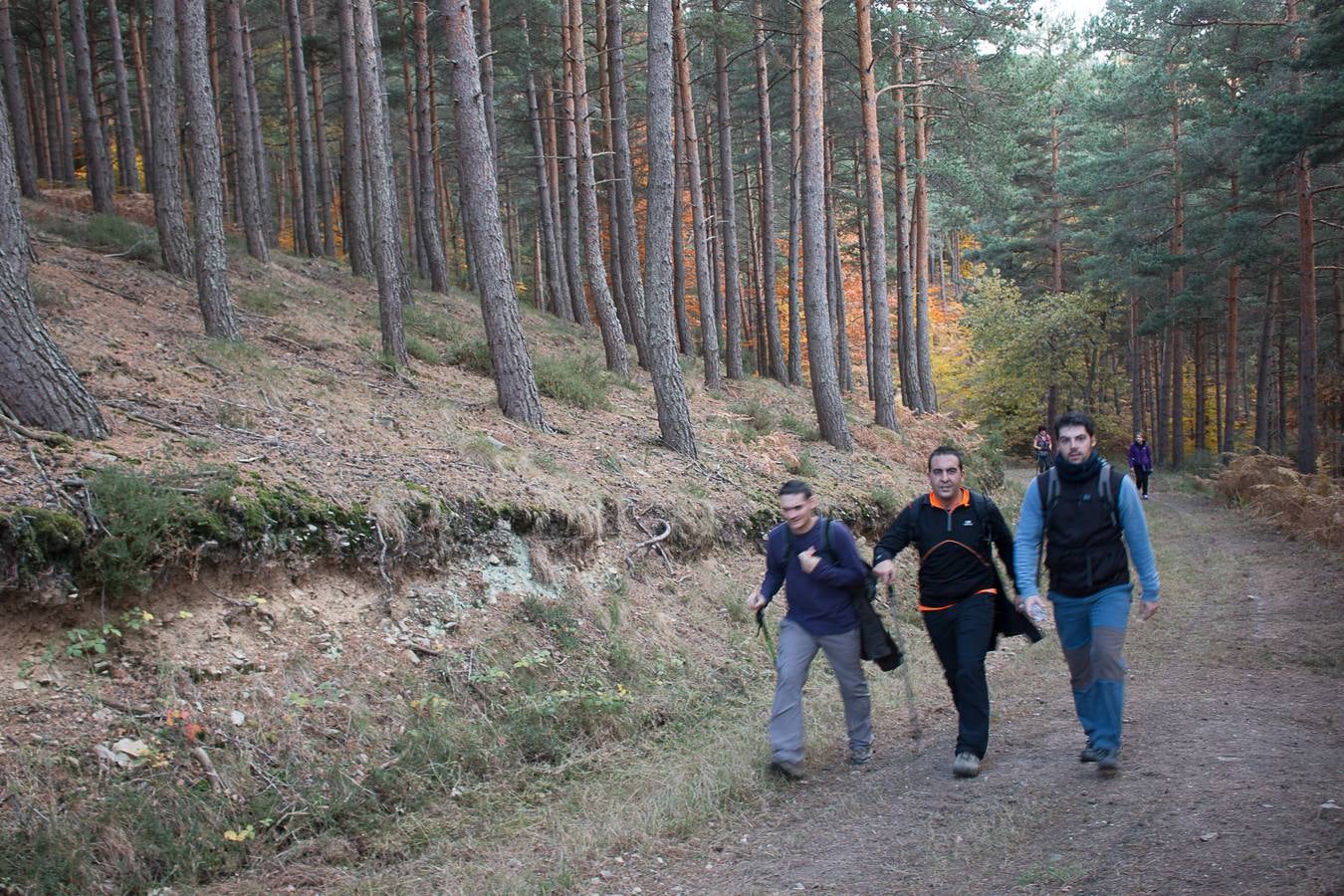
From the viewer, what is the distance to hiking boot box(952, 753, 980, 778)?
576cm

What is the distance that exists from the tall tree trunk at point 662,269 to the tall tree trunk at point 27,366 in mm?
7010

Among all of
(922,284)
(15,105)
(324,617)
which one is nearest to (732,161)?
(922,284)

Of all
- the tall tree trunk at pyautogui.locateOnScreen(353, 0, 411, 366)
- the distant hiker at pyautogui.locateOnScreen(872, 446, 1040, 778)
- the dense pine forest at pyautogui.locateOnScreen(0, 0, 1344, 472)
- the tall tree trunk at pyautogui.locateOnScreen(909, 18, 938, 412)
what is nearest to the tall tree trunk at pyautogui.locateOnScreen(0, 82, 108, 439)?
the dense pine forest at pyautogui.locateOnScreen(0, 0, 1344, 472)

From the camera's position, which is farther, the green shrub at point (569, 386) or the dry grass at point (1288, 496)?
the dry grass at point (1288, 496)

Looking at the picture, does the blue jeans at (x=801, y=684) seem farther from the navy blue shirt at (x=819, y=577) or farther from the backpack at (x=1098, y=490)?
the backpack at (x=1098, y=490)

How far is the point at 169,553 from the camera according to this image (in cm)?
629

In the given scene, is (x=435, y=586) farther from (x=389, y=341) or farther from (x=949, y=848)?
(x=389, y=341)

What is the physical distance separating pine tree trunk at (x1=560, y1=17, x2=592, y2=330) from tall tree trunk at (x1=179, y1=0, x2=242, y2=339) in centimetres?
680

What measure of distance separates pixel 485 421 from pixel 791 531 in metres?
6.13

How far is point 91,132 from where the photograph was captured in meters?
20.1

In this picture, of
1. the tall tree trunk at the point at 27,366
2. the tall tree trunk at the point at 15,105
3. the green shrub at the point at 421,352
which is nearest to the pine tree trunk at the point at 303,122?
the tall tree trunk at the point at 15,105

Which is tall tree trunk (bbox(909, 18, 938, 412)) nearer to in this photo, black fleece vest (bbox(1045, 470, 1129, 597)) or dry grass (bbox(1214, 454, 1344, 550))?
dry grass (bbox(1214, 454, 1344, 550))

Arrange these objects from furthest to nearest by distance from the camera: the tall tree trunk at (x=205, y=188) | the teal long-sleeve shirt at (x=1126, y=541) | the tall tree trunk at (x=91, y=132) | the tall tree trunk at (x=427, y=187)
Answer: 1. the tall tree trunk at (x=427, y=187)
2. the tall tree trunk at (x=91, y=132)
3. the tall tree trunk at (x=205, y=188)
4. the teal long-sleeve shirt at (x=1126, y=541)

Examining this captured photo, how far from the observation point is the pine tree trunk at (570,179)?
1955cm
